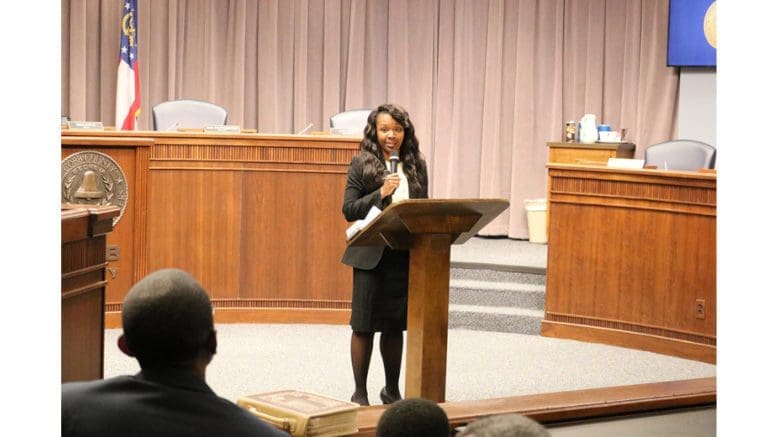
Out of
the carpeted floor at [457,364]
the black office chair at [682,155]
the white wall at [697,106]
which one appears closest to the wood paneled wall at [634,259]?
the carpeted floor at [457,364]

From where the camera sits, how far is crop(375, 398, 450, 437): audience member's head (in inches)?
79.7

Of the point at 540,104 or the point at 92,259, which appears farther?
the point at 540,104

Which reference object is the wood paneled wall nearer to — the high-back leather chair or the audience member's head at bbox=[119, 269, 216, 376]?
the high-back leather chair

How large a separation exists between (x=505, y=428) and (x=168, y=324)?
87 centimetres

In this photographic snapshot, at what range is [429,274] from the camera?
169 inches

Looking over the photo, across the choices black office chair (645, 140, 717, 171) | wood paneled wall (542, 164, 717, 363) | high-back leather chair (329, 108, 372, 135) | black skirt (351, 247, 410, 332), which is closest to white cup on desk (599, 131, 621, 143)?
black office chair (645, 140, 717, 171)

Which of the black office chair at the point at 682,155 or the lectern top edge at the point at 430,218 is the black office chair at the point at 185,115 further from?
A: the lectern top edge at the point at 430,218

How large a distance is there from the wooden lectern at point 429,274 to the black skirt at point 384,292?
0.71 m

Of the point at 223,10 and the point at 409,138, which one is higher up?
the point at 223,10

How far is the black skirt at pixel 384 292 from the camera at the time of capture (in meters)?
5.06

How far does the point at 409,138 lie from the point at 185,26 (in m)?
6.32
